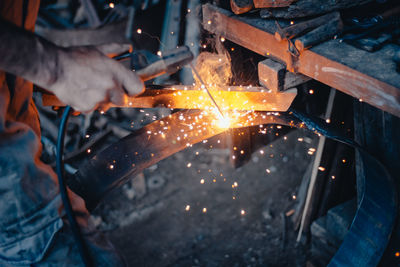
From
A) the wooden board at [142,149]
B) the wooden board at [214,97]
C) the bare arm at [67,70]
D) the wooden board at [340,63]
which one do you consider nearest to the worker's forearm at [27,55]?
the bare arm at [67,70]

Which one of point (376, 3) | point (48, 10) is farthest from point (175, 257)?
point (48, 10)

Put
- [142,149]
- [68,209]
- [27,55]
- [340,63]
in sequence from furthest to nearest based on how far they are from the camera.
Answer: [142,149] < [340,63] < [68,209] < [27,55]

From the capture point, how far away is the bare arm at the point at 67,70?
1366 mm

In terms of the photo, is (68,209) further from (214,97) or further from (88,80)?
(214,97)

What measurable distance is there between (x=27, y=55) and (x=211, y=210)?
9.48 feet

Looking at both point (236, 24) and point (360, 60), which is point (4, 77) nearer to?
point (236, 24)

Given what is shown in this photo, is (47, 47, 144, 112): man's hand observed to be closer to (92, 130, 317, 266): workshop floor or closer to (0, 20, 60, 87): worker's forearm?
(0, 20, 60, 87): worker's forearm

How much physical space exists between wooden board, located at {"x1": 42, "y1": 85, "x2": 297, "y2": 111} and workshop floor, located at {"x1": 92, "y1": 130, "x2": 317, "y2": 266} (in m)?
1.93

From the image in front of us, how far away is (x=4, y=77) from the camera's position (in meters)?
1.59

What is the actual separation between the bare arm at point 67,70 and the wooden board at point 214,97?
1.45 feet

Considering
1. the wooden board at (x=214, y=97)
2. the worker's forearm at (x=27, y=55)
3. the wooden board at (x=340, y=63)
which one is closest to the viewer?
the worker's forearm at (x=27, y=55)

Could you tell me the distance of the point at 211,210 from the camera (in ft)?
12.6

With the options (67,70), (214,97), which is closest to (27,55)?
(67,70)

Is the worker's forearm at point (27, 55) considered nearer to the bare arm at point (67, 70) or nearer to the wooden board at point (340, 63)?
the bare arm at point (67, 70)
